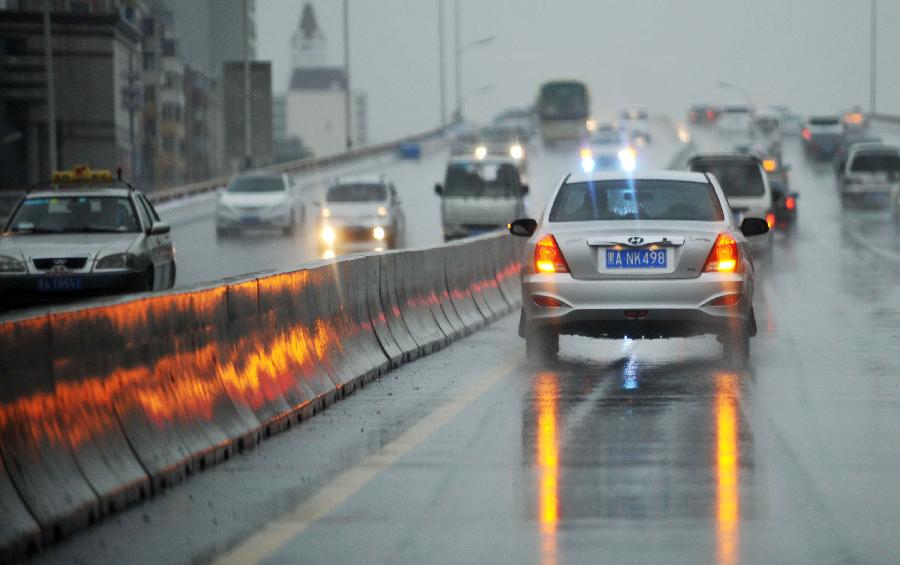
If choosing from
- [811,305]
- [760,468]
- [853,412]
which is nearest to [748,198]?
[811,305]

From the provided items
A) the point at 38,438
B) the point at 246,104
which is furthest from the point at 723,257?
the point at 246,104

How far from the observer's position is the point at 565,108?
102 m

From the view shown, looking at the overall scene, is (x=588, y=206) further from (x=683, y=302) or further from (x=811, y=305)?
(x=811, y=305)

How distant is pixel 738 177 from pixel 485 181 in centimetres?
1090

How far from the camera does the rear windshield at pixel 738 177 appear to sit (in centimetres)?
3525

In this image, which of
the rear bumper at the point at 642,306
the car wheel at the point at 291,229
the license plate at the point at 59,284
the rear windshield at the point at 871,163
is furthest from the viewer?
the rear windshield at the point at 871,163

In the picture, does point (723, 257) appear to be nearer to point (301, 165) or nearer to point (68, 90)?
point (301, 165)

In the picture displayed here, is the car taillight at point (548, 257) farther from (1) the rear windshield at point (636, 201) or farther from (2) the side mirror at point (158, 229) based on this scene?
(2) the side mirror at point (158, 229)

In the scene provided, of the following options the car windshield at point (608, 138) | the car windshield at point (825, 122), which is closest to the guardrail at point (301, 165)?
the car windshield at point (608, 138)

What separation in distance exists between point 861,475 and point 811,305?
50.1ft

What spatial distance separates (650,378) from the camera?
1507 centimetres

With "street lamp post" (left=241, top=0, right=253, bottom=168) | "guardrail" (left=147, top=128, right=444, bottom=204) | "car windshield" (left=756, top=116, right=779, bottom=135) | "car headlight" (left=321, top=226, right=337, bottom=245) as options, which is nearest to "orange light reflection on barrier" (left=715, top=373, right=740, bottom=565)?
"car headlight" (left=321, top=226, right=337, bottom=245)

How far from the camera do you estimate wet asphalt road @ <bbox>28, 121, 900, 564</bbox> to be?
789cm

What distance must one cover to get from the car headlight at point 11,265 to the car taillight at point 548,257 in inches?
326
